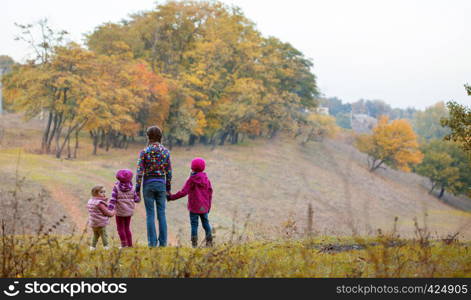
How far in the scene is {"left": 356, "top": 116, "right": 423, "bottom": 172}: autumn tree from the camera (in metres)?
72.4

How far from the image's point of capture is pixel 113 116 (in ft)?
158

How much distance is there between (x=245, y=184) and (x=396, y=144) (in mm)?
32578

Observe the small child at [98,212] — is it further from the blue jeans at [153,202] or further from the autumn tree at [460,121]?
the autumn tree at [460,121]

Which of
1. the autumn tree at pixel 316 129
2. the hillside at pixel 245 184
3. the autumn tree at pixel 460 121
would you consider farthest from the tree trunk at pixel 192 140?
the autumn tree at pixel 460 121

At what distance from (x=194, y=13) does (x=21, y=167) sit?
1436 inches

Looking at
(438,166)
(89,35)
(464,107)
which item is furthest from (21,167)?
(438,166)

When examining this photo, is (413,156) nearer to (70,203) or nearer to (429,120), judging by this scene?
(70,203)

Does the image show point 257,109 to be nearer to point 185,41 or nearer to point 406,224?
point 185,41

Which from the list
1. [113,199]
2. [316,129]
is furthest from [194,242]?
[316,129]

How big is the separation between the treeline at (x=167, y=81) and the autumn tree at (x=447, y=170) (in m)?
20.9

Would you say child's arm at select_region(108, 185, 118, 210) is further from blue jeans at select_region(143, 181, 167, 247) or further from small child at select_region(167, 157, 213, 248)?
small child at select_region(167, 157, 213, 248)

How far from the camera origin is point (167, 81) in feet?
186

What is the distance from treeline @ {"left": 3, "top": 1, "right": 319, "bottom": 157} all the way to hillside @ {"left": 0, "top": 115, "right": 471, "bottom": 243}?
3.44 metres

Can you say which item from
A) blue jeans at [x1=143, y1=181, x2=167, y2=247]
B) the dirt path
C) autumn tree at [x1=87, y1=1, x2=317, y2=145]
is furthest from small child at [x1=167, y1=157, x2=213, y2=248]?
autumn tree at [x1=87, y1=1, x2=317, y2=145]
